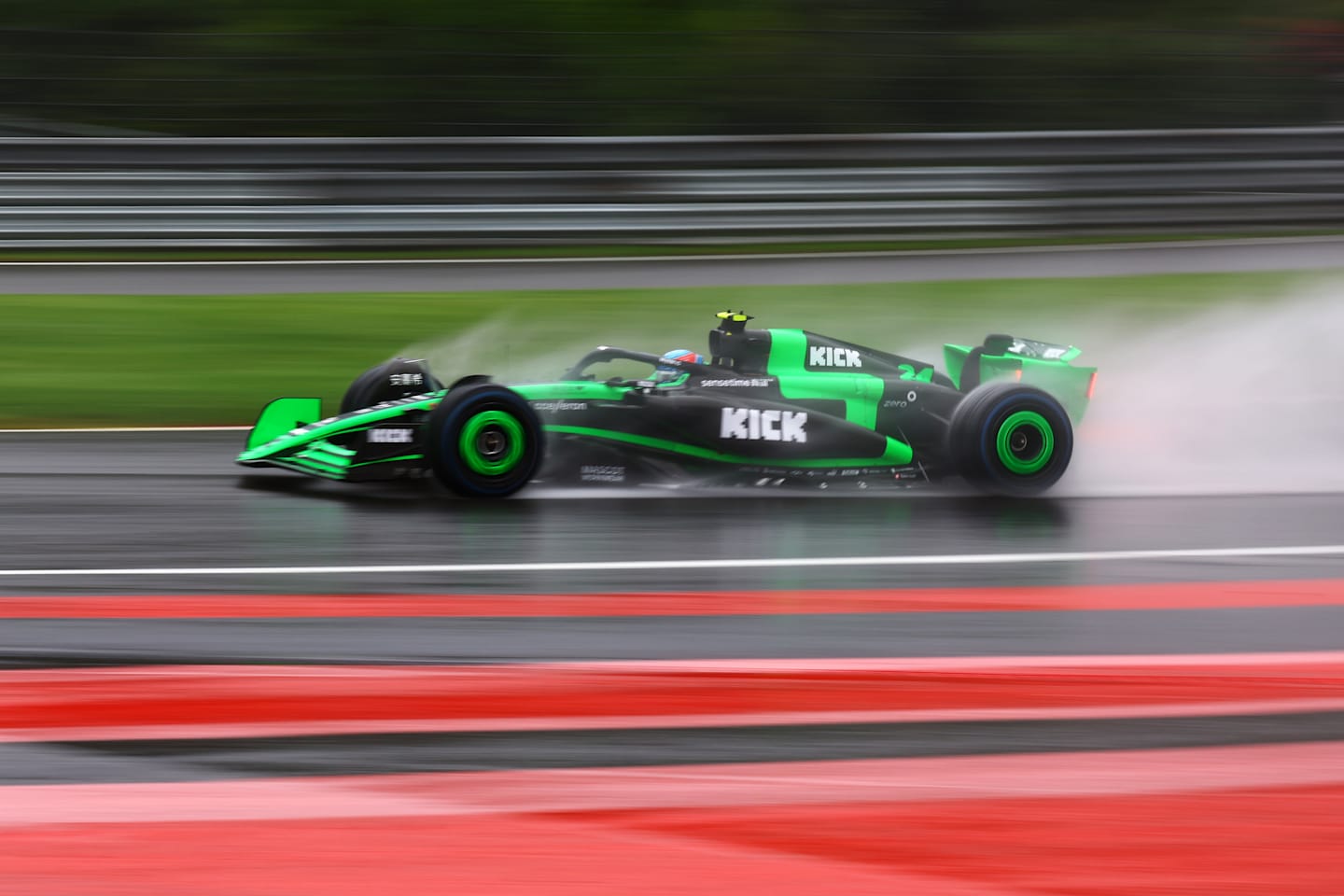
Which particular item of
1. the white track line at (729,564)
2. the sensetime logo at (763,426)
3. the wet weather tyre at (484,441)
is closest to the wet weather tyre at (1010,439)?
the sensetime logo at (763,426)

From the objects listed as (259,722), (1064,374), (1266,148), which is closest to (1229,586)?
(1064,374)

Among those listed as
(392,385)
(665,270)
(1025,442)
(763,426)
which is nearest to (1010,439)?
(1025,442)

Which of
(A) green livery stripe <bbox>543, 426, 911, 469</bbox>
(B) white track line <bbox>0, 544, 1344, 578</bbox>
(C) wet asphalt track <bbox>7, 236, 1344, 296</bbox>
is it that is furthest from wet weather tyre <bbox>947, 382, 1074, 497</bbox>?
(C) wet asphalt track <bbox>7, 236, 1344, 296</bbox>

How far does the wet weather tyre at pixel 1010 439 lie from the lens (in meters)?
6.91

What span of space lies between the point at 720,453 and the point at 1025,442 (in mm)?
1504

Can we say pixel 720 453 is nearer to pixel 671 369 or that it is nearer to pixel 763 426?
pixel 763 426

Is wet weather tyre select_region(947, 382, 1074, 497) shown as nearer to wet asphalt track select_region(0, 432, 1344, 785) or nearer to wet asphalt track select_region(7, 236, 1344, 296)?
wet asphalt track select_region(0, 432, 1344, 785)

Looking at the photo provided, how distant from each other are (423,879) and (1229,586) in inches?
148

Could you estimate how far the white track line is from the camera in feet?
18.6

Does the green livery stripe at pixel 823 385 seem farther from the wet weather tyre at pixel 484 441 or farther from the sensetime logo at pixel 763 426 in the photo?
the wet weather tyre at pixel 484 441

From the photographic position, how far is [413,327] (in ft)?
35.3

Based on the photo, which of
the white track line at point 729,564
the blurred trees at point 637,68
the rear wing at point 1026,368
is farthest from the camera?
the blurred trees at point 637,68

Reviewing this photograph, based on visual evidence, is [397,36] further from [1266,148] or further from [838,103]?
[1266,148]

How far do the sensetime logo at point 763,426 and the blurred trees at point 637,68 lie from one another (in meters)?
7.65
